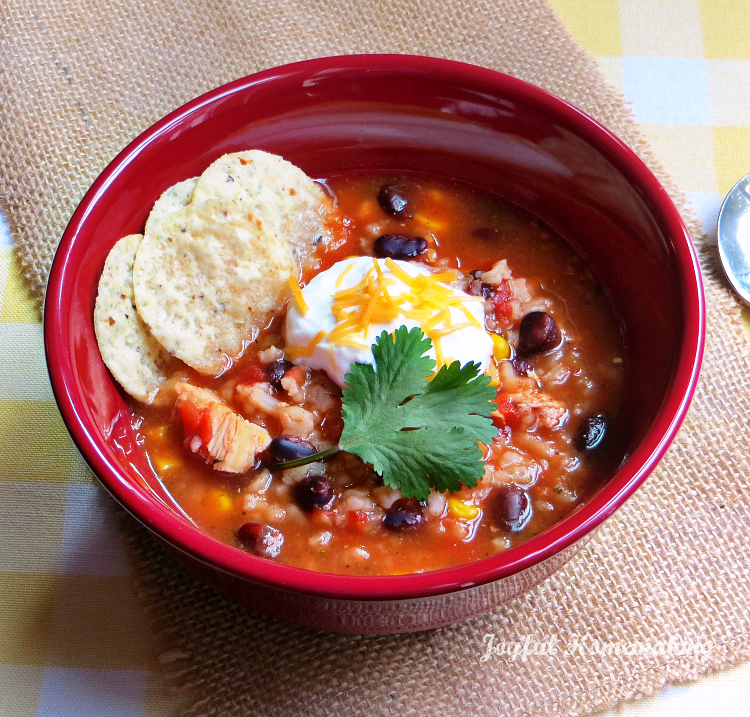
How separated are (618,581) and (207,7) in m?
2.74

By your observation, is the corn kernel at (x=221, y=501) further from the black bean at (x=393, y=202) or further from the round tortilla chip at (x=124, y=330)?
the black bean at (x=393, y=202)

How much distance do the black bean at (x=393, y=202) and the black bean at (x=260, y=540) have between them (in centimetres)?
122

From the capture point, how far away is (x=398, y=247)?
3.03 meters

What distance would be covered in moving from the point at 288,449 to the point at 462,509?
0.56 metres

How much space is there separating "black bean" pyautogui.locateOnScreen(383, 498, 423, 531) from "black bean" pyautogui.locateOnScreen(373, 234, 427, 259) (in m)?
0.88

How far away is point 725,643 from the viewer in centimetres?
281

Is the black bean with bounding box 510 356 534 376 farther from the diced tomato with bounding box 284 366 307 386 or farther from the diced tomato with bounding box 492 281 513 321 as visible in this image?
the diced tomato with bounding box 284 366 307 386

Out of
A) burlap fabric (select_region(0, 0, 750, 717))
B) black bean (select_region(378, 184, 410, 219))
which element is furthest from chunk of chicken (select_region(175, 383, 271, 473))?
black bean (select_region(378, 184, 410, 219))

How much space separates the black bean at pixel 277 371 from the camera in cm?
287

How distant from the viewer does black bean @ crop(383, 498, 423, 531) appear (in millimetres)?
2594

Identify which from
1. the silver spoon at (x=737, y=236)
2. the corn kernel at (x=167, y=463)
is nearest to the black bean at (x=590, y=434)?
the silver spoon at (x=737, y=236)

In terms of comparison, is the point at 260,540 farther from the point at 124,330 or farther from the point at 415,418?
the point at 124,330

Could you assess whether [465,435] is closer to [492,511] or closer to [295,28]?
[492,511]

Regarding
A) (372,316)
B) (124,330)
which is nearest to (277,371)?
(372,316)
